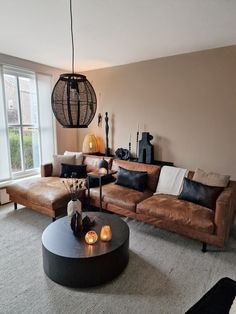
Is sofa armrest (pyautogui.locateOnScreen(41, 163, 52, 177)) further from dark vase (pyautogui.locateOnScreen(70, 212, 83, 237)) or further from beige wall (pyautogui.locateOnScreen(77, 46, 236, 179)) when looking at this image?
dark vase (pyautogui.locateOnScreen(70, 212, 83, 237))

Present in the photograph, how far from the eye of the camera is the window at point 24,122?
158 inches

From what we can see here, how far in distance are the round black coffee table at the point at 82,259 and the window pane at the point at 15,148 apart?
8.16 feet

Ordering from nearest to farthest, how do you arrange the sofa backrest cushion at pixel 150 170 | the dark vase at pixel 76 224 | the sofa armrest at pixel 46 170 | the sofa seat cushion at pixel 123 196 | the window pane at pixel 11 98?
the dark vase at pixel 76 224 → the sofa seat cushion at pixel 123 196 → the sofa backrest cushion at pixel 150 170 → the window pane at pixel 11 98 → the sofa armrest at pixel 46 170

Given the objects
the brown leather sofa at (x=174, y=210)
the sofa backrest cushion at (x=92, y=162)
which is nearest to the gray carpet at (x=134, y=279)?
the brown leather sofa at (x=174, y=210)

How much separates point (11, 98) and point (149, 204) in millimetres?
3195

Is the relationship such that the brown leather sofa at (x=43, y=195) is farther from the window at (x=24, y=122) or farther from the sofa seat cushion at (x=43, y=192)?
the window at (x=24, y=122)

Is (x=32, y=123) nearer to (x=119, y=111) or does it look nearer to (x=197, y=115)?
(x=119, y=111)

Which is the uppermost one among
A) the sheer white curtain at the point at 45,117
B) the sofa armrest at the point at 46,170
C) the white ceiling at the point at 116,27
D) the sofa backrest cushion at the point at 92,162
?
the white ceiling at the point at 116,27

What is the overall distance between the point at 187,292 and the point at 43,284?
1330 millimetres

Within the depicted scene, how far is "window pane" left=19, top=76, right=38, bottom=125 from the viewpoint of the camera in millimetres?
4289

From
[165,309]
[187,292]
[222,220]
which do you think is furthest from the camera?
[222,220]

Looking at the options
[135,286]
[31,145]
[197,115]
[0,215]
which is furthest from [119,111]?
[135,286]

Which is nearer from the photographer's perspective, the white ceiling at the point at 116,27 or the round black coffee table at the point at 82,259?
the round black coffee table at the point at 82,259

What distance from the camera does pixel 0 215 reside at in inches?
138
